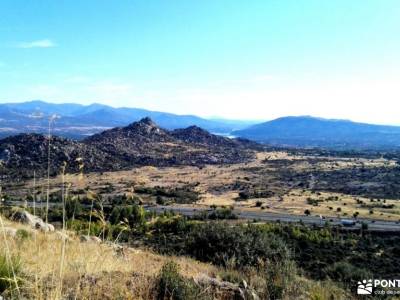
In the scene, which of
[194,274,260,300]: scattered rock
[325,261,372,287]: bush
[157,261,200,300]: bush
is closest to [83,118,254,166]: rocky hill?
[325,261,372,287]: bush

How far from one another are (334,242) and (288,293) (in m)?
32.7

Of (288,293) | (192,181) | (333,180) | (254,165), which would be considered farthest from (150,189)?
(288,293)

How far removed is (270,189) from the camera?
92.4 meters

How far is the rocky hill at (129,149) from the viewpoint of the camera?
95562 mm

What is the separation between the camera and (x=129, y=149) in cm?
14175

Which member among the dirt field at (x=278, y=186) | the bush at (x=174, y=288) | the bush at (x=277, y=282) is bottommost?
the dirt field at (x=278, y=186)

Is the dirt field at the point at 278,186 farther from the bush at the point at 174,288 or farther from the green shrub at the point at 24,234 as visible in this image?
the bush at the point at 174,288

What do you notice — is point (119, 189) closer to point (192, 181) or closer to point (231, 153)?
point (192, 181)

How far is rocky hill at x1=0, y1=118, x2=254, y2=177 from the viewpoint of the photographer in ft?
314

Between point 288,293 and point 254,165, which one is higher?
point 288,293

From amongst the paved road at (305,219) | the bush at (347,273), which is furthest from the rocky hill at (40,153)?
the bush at (347,273)

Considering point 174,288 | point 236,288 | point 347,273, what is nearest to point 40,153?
point 347,273

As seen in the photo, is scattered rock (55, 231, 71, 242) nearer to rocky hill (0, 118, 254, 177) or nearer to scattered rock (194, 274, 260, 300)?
scattered rock (194, 274, 260, 300)

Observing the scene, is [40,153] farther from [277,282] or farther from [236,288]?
[236,288]
